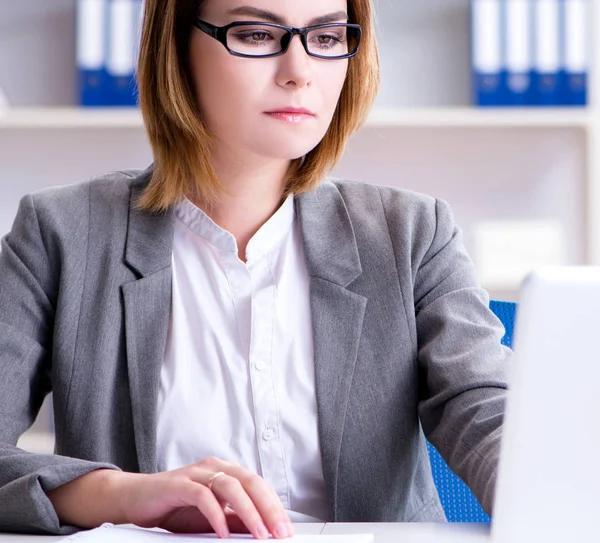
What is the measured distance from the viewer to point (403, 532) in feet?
2.98

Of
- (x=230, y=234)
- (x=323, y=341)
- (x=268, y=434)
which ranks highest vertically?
(x=230, y=234)

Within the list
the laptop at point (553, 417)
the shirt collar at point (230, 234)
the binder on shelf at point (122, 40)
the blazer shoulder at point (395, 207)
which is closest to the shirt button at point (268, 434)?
the shirt collar at point (230, 234)

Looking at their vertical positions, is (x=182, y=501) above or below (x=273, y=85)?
below

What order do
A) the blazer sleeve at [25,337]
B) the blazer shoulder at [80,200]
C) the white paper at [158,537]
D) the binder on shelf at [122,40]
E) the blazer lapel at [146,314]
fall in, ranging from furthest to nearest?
the binder on shelf at [122,40], the blazer shoulder at [80,200], the blazer lapel at [146,314], the blazer sleeve at [25,337], the white paper at [158,537]

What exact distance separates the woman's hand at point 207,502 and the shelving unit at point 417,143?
195 centimetres

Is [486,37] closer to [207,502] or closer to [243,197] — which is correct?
[243,197]

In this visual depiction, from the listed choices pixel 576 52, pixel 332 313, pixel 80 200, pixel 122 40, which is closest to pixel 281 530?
pixel 332 313

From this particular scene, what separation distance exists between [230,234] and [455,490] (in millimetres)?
501

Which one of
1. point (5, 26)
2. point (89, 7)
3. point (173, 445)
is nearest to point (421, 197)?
point (173, 445)

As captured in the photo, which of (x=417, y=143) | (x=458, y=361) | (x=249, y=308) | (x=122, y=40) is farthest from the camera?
A: (x=417, y=143)

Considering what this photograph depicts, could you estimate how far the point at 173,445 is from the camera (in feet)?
4.10

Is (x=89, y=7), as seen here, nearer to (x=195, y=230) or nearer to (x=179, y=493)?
(x=195, y=230)

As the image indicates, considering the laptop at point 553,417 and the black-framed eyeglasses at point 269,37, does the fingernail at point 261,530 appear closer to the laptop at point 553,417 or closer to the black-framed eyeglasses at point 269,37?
the laptop at point 553,417

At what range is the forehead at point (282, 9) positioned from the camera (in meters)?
1.27
